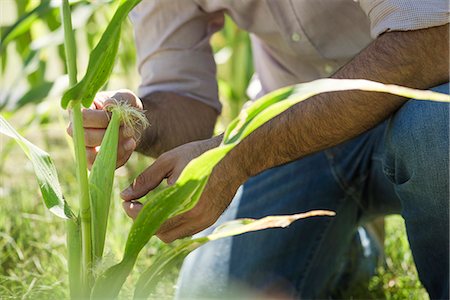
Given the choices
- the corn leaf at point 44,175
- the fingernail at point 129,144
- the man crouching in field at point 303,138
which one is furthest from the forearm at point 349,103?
the corn leaf at point 44,175

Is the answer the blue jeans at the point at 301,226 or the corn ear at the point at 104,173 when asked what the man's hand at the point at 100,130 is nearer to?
the corn ear at the point at 104,173

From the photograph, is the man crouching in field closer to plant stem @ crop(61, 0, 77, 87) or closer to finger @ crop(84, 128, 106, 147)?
finger @ crop(84, 128, 106, 147)

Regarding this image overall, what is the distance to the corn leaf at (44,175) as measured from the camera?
0.80 meters

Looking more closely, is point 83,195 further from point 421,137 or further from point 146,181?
point 421,137

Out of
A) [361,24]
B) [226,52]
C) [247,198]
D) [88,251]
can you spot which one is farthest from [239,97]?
[88,251]

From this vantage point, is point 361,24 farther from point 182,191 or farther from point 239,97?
point 239,97

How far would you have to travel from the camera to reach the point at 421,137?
3.32 ft

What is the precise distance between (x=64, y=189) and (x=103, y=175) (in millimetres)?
933

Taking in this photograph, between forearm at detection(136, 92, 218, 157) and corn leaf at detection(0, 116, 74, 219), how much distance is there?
276mm

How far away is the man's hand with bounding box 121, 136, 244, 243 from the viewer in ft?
3.04

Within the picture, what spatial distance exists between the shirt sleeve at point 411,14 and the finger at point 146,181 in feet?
1.02

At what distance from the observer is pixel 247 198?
1.36 m

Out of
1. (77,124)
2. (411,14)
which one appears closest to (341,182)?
(411,14)

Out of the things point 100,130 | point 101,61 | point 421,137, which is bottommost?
point 421,137
